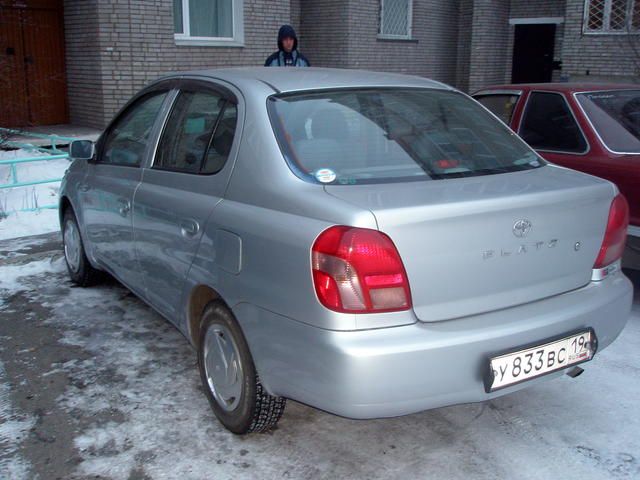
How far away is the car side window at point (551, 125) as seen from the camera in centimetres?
528

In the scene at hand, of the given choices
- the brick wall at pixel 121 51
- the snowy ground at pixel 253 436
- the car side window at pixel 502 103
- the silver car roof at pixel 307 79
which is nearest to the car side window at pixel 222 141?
the silver car roof at pixel 307 79

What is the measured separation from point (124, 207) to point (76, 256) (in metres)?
1.44

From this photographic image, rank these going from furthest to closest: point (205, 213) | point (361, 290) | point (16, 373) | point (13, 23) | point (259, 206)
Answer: point (13, 23) → point (16, 373) → point (205, 213) → point (259, 206) → point (361, 290)

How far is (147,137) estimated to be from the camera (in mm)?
4125

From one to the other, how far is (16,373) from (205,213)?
5.37 feet

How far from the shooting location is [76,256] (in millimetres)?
5395

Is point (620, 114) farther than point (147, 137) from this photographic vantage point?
Yes

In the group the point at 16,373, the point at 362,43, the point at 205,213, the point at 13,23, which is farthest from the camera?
the point at 362,43

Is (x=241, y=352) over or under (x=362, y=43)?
under

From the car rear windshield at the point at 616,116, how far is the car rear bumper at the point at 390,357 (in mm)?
2525

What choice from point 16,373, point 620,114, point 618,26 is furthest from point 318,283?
point 618,26

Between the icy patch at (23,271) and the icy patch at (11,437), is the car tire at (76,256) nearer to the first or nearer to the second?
the icy patch at (23,271)

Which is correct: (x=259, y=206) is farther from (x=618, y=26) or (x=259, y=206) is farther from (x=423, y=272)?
(x=618, y=26)

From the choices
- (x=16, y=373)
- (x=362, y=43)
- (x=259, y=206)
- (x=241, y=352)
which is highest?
(x=362, y=43)
